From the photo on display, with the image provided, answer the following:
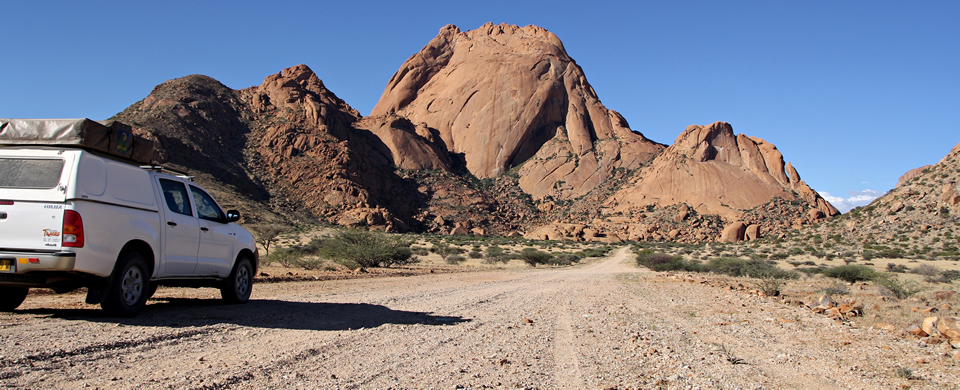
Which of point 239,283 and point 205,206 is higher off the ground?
point 205,206

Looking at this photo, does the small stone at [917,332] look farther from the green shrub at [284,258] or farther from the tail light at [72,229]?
the green shrub at [284,258]

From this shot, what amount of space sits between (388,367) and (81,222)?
→ 3907 mm

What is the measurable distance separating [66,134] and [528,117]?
105 m

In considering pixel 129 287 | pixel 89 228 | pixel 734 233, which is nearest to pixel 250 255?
pixel 129 287

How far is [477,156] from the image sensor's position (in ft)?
359

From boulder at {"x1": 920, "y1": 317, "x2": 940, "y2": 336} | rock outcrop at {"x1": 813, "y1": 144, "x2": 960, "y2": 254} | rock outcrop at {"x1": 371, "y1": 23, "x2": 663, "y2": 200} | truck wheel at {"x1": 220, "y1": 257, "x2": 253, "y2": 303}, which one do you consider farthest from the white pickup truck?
rock outcrop at {"x1": 371, "y1": 23, "x2": 663, "y2": 200}

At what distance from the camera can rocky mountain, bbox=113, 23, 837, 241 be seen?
71.8 metres

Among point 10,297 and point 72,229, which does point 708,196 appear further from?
point 72,229

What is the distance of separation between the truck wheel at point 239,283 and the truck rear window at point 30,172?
10.4 ft

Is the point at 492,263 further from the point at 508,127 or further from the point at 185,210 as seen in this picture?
the point at 508,127

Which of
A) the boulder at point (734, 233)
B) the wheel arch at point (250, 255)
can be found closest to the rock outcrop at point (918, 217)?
the boulder at point (734, 233)

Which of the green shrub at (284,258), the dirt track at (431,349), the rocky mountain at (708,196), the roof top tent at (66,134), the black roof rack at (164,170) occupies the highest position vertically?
the rocky mountain at (708,196)

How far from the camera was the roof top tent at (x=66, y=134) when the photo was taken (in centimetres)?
652

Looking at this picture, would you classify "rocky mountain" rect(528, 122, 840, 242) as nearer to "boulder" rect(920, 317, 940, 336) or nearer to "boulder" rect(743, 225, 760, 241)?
"boulder" rect(743, 225, 760, 241)
